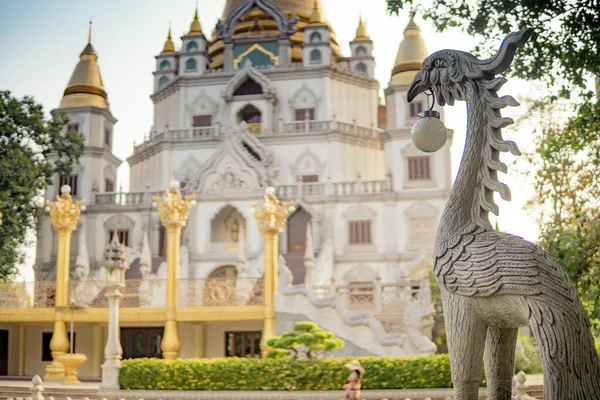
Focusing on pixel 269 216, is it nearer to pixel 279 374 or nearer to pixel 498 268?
pixel 279 374

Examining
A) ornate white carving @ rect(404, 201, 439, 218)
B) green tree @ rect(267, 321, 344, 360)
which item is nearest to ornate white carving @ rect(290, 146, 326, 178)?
ornate white carving @ rect(404, 201, 439, 218)

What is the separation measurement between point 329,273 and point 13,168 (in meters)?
13.4

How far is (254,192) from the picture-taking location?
36344 millimetres

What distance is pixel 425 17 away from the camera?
44.8ft

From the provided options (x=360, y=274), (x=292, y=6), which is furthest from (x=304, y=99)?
(x=360, y=274)

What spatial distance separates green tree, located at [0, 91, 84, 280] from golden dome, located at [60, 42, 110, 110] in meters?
6.19

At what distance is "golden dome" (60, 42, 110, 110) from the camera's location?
41.4 meters

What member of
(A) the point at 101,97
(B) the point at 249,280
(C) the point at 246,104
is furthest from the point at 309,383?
(A) the point at 101,97

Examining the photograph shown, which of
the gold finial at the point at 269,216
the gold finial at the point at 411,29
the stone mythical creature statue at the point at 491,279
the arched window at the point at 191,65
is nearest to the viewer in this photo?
the stone mythical creature statue at the point at 491,279

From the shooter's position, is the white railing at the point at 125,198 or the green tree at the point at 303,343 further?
the white railing at the point at 125,198

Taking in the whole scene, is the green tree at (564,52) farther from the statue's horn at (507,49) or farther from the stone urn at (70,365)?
the stone urn at (70,365)

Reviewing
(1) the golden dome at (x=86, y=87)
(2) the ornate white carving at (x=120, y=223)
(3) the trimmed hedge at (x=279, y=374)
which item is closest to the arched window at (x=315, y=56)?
(1) the golden dome at (x=86, y=87)

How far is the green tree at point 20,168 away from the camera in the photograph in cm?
3050

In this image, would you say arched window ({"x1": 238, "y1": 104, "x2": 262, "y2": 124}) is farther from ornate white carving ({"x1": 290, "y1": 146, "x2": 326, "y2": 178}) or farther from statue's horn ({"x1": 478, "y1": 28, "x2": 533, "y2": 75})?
statue's horn ({"x1": 478, "y1": 28, "x2": 533, "y2": 75})
